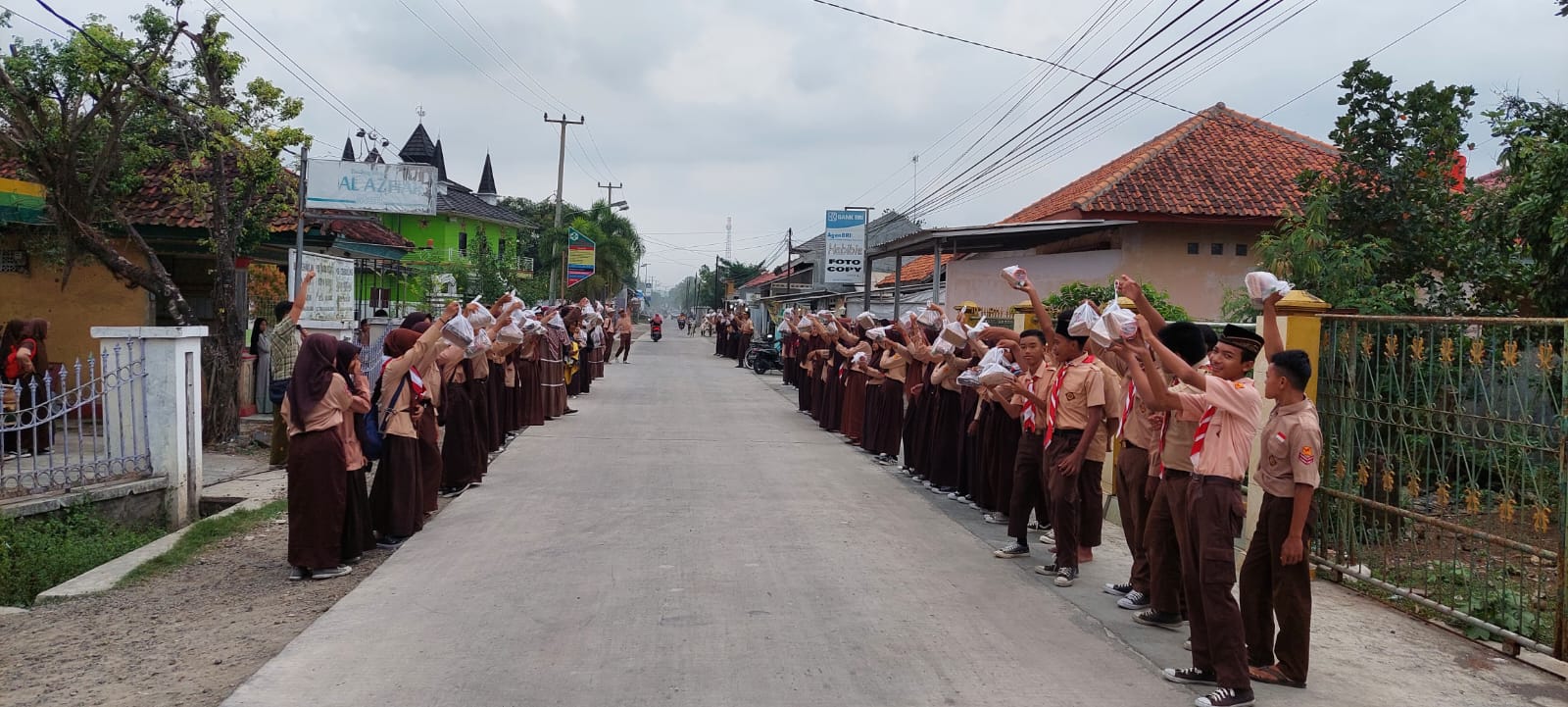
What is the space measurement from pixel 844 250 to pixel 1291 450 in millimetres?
20959

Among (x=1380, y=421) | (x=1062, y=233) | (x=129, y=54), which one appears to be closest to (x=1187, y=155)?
(x=1062, y=233)

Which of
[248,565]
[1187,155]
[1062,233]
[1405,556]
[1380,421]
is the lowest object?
[248,565]

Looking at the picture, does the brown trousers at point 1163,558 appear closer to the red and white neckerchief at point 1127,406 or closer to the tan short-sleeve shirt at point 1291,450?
the red and white neckerchief at point 1127,406

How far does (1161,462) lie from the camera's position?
5840 mm

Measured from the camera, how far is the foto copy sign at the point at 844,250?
25609 millimetres

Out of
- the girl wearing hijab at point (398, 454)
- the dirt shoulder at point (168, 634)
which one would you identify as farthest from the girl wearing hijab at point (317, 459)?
the girl wearing hijab at point (398, 454)

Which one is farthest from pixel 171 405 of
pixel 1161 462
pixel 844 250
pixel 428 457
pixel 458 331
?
pixel 844 250

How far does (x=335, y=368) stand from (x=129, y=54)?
20.8 ft

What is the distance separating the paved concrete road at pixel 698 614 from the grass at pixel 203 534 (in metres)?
1.53

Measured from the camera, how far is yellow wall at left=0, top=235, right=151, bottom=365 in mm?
15188

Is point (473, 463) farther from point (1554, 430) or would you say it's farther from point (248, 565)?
point (1554, 430)

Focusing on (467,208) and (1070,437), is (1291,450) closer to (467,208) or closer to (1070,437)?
(1070,437)

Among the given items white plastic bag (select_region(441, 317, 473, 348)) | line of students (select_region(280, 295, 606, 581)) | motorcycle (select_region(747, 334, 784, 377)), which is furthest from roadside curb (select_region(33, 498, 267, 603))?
motorcycle (select_region(747, 334, 784, 377))

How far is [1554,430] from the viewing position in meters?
5.32
